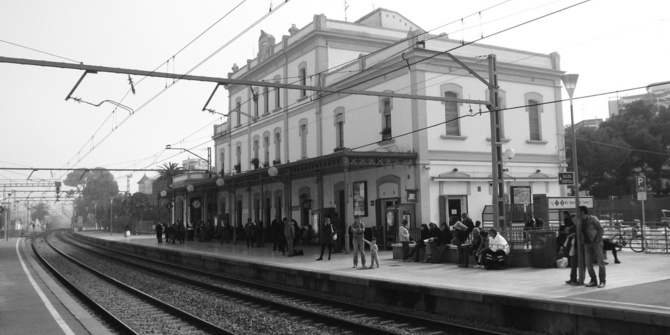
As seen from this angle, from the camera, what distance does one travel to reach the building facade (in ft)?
79.0

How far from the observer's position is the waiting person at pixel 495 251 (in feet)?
50.9

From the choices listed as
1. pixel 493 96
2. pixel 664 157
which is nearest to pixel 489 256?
pixel 493 96

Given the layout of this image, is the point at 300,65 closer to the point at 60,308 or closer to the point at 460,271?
the point at 460,271

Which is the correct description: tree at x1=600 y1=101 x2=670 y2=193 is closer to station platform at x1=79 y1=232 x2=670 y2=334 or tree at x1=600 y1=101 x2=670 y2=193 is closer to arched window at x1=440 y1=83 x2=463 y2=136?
arched window at x1=440 y1=83 x2=463 y2=136

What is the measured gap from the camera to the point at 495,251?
15586 millimetres

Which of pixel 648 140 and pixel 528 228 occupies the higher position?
pixel 648 140

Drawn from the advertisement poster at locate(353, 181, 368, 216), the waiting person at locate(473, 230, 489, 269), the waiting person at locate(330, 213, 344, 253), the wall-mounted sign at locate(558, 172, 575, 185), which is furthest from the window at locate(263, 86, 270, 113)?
the wall-mounted sign at locate(558, 172, 575, 185)

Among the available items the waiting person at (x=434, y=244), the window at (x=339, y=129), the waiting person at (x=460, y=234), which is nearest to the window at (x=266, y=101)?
the window at (x=339, y=129)

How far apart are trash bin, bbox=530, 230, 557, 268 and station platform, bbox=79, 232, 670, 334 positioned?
0.36 meters

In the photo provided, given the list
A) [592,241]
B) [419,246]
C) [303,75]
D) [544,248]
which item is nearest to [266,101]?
[303,75]

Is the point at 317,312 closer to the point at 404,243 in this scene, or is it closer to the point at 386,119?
the point at 404,243

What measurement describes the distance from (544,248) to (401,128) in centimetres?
1090

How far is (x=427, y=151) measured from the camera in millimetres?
24094

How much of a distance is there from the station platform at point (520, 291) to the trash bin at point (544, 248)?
36cm
